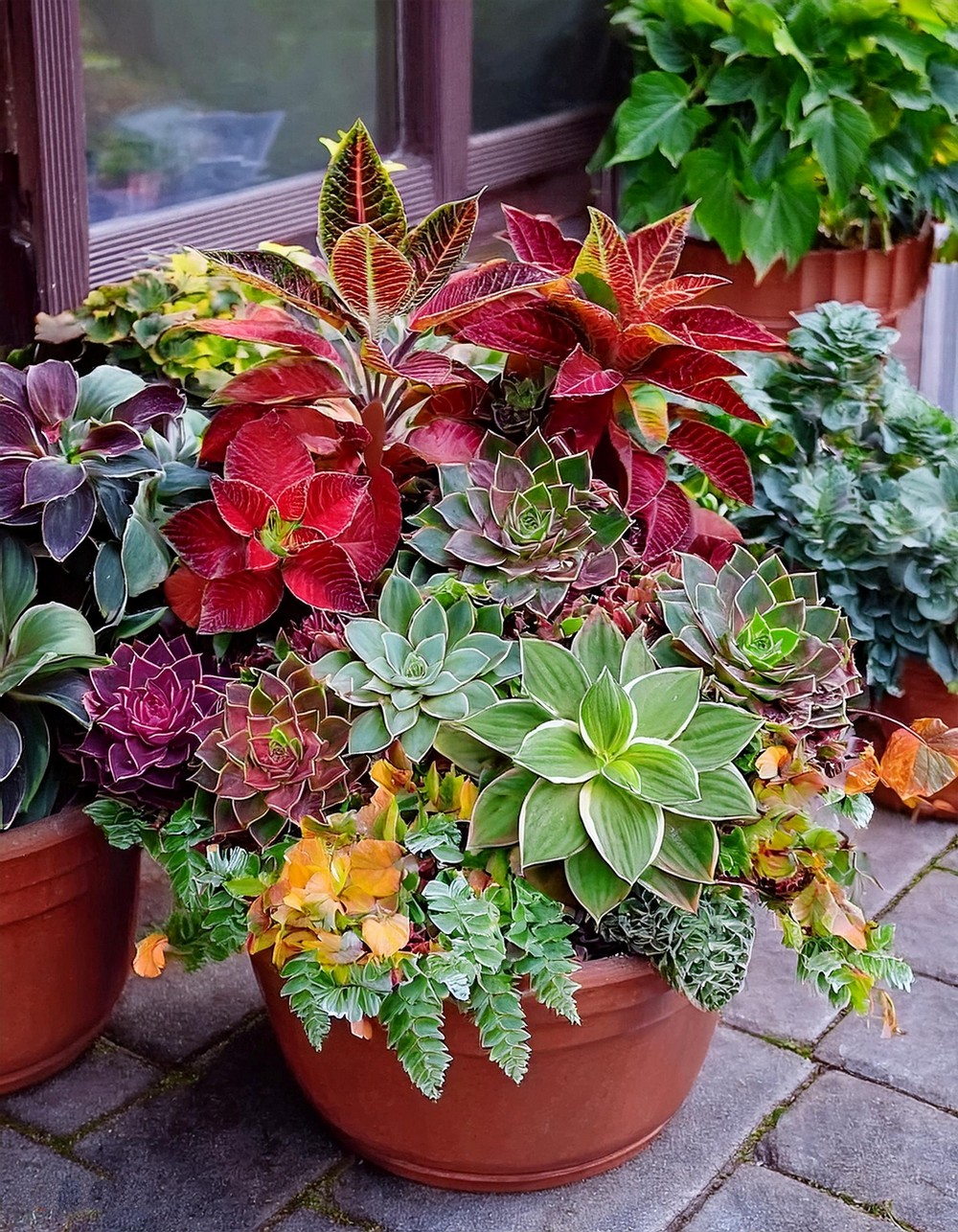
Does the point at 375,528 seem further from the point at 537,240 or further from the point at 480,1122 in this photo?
the point at 480,1122

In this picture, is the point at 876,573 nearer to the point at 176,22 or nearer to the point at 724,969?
the point at 724,969

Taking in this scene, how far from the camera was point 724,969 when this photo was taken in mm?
1304

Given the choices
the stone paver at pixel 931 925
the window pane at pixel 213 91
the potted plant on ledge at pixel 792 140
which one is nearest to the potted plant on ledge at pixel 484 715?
the stone paver at pixel 931 925

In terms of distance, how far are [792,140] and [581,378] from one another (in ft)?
4.65

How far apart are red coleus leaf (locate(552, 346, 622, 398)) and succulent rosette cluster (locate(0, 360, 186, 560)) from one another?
1.49 feet

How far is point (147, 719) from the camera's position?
1399 mm

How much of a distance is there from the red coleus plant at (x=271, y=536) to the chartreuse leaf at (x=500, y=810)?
27 cm

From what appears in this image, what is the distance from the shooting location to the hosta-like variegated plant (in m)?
1.26

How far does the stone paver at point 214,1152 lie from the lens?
1.48 m

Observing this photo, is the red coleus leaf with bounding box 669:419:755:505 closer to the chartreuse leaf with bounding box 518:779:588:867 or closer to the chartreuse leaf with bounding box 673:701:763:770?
the chartreuse leaf with bounding box 673:701:763:770

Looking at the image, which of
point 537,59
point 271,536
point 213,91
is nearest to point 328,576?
point 271,536

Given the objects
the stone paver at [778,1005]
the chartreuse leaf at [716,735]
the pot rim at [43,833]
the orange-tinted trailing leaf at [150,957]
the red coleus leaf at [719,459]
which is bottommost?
the stone paver at [778,1005]

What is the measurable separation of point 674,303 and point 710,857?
2.08ft

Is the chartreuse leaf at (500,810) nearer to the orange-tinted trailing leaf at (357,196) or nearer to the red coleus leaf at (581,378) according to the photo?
the red coleus leaf at (581,378)
